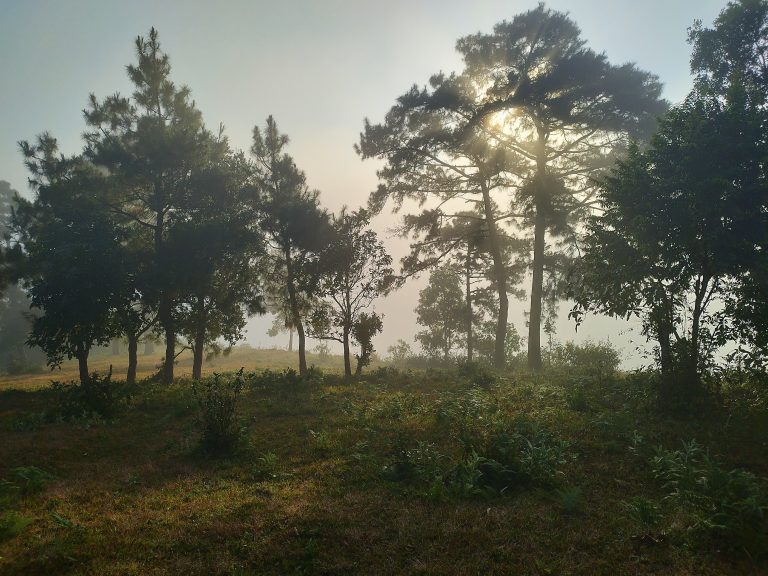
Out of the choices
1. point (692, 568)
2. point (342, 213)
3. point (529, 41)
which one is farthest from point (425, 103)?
point (692, 568)

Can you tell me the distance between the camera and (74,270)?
61.8ft

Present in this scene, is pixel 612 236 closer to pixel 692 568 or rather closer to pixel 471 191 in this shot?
pixel 692 568

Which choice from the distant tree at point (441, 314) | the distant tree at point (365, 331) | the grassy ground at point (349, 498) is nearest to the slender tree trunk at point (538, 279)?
the distant tree at point (365, 331)

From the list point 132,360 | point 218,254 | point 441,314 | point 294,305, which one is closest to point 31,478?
point 218,254

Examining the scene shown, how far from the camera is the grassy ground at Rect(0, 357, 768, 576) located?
213 inches

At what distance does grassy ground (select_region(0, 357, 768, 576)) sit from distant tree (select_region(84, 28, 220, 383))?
9.22 metres

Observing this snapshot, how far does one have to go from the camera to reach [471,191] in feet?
85.6

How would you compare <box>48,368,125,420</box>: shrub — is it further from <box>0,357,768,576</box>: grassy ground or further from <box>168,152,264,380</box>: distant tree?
<box>168,152,264,380</box>: distant tree

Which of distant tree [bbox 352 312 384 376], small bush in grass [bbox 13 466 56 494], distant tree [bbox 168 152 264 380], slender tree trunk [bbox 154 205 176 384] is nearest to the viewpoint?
small bush in grass [bbox 13 466 56 494]

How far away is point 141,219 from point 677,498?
2683 cm

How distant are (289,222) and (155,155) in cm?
756

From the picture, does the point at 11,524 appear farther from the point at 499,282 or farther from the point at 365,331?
the point at 499,282

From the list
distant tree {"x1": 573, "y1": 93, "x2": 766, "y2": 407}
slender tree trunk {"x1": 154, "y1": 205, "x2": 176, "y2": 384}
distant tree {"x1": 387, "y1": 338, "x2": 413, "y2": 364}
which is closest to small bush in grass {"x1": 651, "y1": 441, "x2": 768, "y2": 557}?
distant tree {"x1": 573, "y1": 93, "x2": 766, "y2": 407}

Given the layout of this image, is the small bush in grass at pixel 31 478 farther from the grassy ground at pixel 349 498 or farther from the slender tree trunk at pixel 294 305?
the slender tree trunk at pixel 294 305
